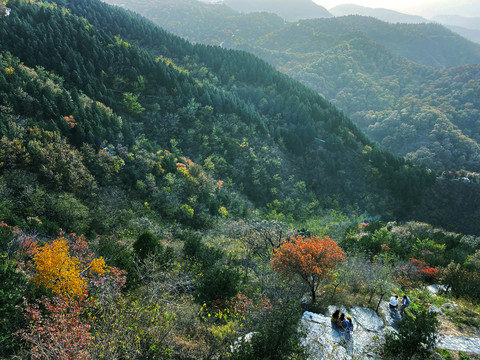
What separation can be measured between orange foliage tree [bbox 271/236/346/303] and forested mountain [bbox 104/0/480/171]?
75.0 m

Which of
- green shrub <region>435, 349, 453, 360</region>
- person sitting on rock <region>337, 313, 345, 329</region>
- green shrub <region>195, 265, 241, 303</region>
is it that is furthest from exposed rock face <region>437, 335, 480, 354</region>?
green shrub <region>195, 265, 241, 303</region>

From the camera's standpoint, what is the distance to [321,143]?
62.2 m

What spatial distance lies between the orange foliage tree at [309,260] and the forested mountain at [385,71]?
74989 millimetres

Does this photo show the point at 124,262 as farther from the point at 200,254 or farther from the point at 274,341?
the point at 274,341

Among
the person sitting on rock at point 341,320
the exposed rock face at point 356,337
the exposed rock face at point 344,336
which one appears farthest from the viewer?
the person sitting on rock at point 341,320

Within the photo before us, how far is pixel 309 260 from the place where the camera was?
1703 cm

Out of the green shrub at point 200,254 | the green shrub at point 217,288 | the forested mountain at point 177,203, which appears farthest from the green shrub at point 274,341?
the green shrub at point 200,254

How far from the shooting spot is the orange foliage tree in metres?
17.1

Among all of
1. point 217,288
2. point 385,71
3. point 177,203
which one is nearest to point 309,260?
point 217,288

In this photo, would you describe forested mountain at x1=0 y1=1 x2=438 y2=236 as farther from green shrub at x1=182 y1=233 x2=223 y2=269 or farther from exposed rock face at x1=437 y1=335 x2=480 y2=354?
exposed rock face at x1=437 y1=335 x2=480 y2=354

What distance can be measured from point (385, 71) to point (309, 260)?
139 metres

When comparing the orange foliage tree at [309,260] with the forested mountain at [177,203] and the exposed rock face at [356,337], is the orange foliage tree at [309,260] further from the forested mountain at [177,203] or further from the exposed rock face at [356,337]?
the exposed rock face at [356,337]

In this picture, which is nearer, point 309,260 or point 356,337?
point 356,337

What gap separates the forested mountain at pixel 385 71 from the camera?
8706 cm
